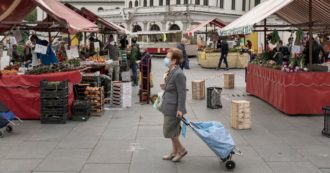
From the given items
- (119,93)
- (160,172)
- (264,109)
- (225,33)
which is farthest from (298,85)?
(160,172)

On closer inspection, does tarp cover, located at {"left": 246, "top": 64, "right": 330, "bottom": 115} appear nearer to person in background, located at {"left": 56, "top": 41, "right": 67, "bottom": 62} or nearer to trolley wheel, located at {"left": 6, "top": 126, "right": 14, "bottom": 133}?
trolley wheel, located at {"left": 6, "top": 126, "right": 14, "bottom": 133}

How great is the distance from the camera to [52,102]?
424 inches

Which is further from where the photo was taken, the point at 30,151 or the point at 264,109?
the point at 264,109

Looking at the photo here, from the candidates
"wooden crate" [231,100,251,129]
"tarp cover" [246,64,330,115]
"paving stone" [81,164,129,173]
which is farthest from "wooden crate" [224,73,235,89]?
"paving stone" [81,164,129,173]

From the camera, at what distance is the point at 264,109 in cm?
1325

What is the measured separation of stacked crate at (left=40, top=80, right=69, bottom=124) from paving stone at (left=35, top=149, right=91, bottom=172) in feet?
8.48

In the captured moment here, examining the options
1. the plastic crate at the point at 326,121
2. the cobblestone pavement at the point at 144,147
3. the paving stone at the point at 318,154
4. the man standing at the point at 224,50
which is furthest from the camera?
the man standing at the point at 224,50

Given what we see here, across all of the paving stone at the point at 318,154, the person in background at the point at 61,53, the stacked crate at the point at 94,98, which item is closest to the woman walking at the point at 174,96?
the paving stone at the point at 318,154

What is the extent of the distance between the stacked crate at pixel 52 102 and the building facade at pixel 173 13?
59.3 m

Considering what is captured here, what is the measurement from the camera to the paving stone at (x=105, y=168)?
23.3 feet

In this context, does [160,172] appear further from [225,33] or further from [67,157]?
[225,33]

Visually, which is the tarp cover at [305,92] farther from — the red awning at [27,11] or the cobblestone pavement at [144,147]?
the red awning at [27,11]

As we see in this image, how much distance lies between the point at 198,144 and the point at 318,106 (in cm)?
448

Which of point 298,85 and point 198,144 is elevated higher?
point 298,85
